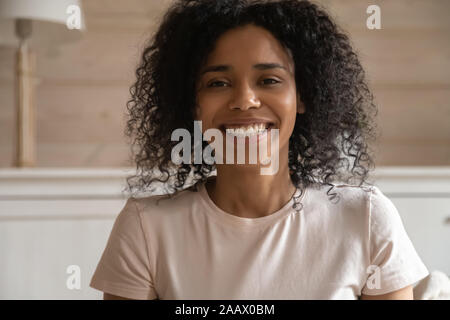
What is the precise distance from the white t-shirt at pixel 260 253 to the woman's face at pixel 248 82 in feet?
0.49

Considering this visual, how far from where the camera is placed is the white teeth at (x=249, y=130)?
0.99m

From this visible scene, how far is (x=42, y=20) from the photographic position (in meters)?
1.91

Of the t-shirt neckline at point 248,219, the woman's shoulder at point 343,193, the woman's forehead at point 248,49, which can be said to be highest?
the woman's forehead at point 248,49

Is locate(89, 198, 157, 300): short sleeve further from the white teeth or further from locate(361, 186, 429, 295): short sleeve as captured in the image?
locate(361, 186, 429, 295): short sleeve

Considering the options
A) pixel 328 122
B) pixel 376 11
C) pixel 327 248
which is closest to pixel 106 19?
pixel 376 11

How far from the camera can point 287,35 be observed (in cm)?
103

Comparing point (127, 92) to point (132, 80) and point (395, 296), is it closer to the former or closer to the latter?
point (132, 80)

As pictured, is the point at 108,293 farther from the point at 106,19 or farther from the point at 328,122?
the point at 106,19

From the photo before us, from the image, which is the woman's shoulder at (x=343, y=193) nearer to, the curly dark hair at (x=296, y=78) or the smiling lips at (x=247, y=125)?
the curly dark hair at (x=296, y=78)

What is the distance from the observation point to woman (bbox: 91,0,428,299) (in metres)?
0.99

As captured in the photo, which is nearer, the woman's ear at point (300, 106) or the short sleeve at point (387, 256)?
the short sleeve at point (387, 256)

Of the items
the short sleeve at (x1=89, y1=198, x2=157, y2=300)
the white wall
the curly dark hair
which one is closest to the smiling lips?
the curly dark hair

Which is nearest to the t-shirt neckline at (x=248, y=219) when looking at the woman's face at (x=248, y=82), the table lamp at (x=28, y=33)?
the woman's face at (x=248, y=82)

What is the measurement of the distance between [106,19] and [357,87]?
Result: 4.07 ft
